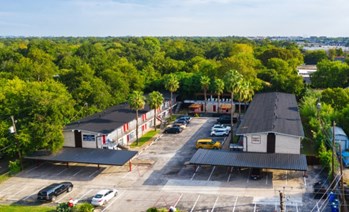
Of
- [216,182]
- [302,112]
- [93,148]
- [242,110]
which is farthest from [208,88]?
[216,182]

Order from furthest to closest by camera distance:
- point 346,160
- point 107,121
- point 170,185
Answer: point 107,121 → point 346,160 → point 170,185

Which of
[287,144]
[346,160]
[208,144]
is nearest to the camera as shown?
[346,160]

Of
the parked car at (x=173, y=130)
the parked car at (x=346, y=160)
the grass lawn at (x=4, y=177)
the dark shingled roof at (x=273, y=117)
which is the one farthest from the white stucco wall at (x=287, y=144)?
the grass lawn at (x=4, y=177)

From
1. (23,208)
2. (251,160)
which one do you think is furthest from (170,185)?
(23,208)

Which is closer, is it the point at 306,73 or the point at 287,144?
the point at 287,144

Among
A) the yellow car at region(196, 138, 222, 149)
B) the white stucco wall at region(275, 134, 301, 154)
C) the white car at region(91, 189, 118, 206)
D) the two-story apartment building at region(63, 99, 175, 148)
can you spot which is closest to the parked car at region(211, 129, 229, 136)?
the yellow car at region(196, 138, 222, 149)

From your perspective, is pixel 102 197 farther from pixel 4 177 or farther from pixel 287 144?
pixel 287 144
